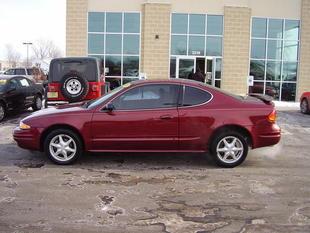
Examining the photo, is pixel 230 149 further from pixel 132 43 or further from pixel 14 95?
pixel 132 43

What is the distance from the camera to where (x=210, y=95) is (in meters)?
8.38

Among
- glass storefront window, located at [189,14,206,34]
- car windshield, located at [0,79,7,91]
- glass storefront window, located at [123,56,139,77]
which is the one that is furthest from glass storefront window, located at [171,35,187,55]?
car windshield, located at [0,79,7,91]

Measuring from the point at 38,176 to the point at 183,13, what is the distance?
19.1m

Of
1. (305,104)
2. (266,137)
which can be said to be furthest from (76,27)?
(266,137)

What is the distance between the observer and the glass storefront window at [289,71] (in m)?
26.2

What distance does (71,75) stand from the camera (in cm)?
1247

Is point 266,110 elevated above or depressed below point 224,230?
above

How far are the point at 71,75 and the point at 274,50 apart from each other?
16319 millimetres

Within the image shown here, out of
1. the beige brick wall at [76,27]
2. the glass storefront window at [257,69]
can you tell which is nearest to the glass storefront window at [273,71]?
the glass storefront window at [257,69]

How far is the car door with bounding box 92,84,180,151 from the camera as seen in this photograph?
817 cm

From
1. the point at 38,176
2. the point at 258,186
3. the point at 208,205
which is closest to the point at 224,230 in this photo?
the point at 208,205

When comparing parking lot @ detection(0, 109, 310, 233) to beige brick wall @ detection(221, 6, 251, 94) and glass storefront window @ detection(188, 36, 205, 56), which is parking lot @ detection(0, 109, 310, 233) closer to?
beige brick wall @ detection(221, 6, 251, 94)

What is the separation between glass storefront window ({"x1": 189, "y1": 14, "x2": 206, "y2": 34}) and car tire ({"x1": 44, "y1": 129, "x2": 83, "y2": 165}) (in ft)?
59.2

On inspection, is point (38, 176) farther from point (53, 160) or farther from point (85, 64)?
point (85, 64)
